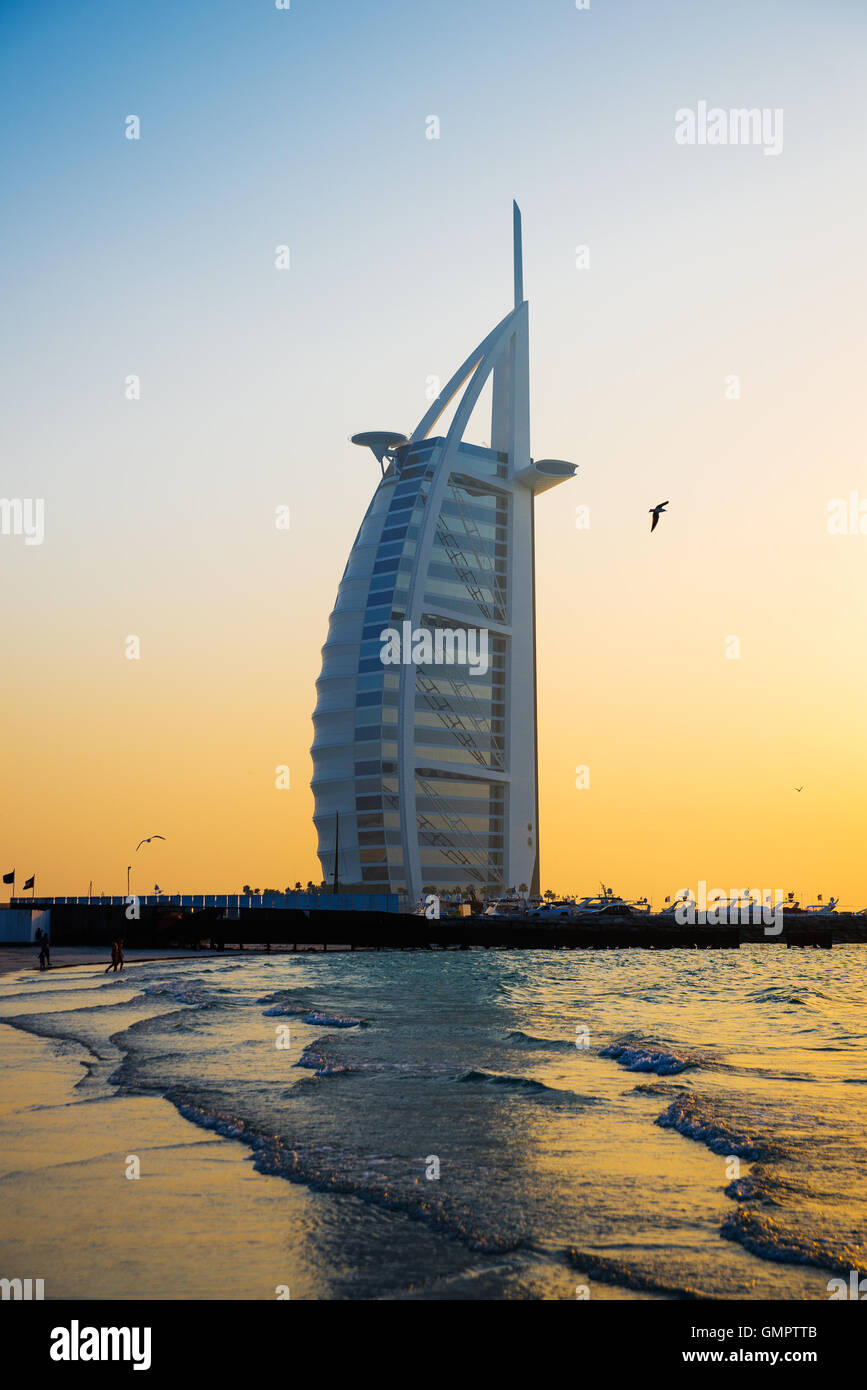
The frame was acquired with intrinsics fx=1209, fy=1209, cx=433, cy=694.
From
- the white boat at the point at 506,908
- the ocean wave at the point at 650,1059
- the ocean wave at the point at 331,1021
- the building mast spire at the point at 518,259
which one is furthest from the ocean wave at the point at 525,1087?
the building mast spire at the point at 518,259

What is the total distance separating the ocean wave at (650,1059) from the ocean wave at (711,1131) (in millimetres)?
5039

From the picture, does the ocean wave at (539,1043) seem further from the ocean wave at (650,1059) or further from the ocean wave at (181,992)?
the ocean wave at (181,992)

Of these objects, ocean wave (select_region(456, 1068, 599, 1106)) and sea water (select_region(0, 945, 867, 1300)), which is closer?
sea water (select_region(0, 945, 867, 1300))

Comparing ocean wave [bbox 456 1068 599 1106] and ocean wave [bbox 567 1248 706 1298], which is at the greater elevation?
→ ocean wave [bbox 567 1248 706 1298]

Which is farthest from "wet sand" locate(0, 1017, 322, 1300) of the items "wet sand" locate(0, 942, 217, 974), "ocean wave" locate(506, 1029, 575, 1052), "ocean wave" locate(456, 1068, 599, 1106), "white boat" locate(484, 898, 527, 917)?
"white boat" locate(484, 898, 527, 917)

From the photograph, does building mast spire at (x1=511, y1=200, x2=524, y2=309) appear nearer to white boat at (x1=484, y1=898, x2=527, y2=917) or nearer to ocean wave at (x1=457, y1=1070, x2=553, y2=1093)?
white boat at (x1=484, y1=898, x2=527, y2=917)

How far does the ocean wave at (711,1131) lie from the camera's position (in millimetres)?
16906

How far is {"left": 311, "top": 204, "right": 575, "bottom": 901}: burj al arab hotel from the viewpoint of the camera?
153 meters

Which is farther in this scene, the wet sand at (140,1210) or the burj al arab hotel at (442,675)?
the burj al arab hotel at (442,675)

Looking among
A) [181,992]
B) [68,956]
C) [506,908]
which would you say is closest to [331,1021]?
[181,992]

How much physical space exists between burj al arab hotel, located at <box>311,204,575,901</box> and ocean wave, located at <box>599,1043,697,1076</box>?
114101 mm

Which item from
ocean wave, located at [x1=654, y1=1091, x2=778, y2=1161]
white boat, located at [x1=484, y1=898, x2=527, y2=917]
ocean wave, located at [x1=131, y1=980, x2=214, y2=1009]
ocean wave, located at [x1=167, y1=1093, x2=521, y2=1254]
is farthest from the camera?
white boat, located at [x1=484, y1=898, x2=527, y2=917]

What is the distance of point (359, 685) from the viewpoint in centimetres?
15688

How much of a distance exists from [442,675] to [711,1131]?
14563 cm
